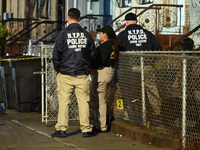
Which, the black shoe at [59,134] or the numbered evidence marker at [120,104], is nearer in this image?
the black shoe at [59,134]

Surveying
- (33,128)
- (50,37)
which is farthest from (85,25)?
(33,128)

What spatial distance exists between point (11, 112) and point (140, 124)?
14.6 ft

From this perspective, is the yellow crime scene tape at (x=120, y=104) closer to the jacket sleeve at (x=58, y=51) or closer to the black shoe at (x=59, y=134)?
the black shoe at (x=59, y=134)

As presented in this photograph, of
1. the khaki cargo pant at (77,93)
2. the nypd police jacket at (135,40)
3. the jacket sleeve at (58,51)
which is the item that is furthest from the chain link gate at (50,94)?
the jacket sleeve at (58,51)

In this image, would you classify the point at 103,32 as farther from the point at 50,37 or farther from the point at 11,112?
the point at 50,37

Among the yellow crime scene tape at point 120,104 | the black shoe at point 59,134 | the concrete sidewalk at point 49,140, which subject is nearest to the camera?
the concrete sidewalk at point 49,140

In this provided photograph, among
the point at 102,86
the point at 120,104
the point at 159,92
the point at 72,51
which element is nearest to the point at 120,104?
the point at 120,104

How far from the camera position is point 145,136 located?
1041 cm

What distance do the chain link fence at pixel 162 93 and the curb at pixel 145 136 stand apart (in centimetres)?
12

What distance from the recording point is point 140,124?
1105cm

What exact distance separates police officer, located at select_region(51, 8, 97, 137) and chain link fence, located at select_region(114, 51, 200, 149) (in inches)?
32.4

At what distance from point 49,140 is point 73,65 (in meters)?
1.20

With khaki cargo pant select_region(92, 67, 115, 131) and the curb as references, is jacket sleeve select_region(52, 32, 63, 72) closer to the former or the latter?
khaki cargo pant select_region(92, 67, 115, 131)

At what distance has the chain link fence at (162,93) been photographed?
9562mm
